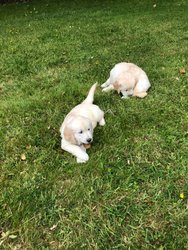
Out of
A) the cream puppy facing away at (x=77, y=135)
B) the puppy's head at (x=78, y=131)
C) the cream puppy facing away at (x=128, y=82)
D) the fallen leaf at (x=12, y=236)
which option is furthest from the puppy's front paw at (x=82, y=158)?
the cream puppy facing away at (x=128, y=82)

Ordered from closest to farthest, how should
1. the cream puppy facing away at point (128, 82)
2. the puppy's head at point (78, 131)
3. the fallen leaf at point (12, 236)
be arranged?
the fallen leaf at point (12, 236) → the puppy's head at point (78, 131) → the cream puppy facing away at point (128, 82)

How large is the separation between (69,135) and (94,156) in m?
0.42

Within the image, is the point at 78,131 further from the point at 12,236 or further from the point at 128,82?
the point at 128,82

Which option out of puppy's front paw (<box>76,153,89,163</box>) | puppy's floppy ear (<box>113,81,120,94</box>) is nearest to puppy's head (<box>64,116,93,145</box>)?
puppy's front paw (<box>76,153,89,163</box>)

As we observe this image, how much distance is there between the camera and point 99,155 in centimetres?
478

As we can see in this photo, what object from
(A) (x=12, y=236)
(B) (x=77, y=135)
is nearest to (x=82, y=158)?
(B) (x=77, y=135)

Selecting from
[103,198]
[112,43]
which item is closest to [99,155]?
[103,198]

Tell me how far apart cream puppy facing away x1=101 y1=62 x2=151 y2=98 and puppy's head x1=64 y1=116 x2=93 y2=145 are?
1.66 meters

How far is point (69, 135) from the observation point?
15.5 feet

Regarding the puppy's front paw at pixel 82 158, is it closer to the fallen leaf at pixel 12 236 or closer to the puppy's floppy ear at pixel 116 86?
the fallen leaf at pixel 12 236

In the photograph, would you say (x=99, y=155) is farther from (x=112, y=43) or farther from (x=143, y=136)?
(x=112, y=43)

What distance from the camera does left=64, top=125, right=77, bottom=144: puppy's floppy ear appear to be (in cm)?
A: 468

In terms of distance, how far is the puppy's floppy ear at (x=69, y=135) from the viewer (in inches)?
184

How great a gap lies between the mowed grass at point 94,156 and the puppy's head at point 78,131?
27cm
